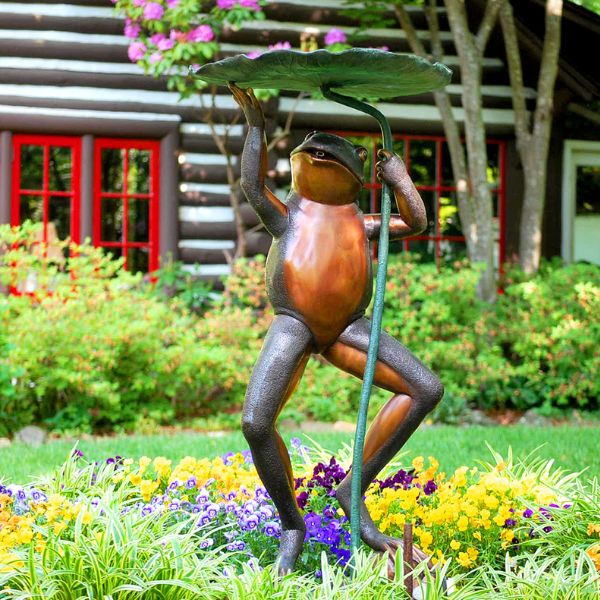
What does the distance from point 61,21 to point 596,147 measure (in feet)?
→ 19.1

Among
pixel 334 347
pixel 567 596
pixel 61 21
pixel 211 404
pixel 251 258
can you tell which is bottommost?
pixel 211 404

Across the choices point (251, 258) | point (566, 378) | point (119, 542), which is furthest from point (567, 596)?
point (251, 258)

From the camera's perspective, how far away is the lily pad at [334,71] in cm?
282

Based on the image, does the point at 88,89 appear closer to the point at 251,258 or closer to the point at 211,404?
the point at 251,258

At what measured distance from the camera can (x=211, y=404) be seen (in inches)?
309

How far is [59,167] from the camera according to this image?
8.94 m

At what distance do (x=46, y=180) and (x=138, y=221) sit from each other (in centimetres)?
95

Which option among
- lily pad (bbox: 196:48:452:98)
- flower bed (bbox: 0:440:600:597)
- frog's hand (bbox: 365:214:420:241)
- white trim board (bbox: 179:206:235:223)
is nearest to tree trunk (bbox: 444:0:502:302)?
white trim board (bbox: 179:206:235:223)

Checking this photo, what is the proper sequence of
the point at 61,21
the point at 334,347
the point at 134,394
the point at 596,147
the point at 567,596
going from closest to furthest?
the point at 567,596 < the point at 334,347 < the point at 134,394 < the point at 61,21 < the point at 596,147

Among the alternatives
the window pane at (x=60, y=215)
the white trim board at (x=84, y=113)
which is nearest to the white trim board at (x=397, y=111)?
the white trim board at (x=84, y=113)

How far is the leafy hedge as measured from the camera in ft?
23.1

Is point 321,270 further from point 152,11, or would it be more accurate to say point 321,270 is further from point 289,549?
point 152,11

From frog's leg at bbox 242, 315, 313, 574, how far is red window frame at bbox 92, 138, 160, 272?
6.08 metres

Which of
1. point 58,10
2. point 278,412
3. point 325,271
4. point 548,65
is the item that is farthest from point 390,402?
point 58,10
